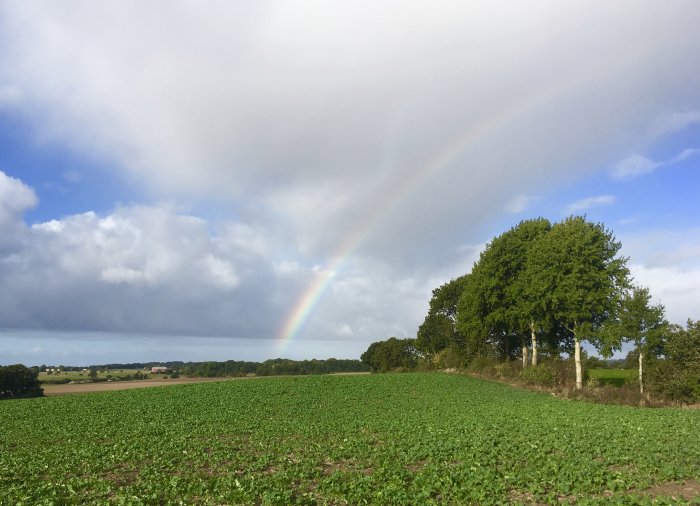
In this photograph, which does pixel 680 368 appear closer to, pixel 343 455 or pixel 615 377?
pixel 615 377

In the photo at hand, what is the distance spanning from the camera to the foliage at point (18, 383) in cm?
5561

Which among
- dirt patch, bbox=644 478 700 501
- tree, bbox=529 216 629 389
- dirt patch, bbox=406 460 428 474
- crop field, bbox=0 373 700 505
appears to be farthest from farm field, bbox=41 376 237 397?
dirt patch, bbox=644 478 700 501

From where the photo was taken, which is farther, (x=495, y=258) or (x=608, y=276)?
A: (x=495, y=258)

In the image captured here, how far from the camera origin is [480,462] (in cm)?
1420

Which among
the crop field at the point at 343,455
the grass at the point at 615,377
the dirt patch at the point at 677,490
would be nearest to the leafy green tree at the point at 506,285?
the grass at the point at 615,377

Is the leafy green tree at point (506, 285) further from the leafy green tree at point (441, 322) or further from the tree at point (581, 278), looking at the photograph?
the leafy green tree at point (441, 322)

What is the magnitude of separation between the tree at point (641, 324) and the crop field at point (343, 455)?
15.9 m

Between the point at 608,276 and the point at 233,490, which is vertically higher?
the point at 608,276

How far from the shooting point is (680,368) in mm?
38469

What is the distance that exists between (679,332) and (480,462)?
34566 mm

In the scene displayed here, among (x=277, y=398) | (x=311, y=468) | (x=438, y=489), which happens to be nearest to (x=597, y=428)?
(x=438, y=489)

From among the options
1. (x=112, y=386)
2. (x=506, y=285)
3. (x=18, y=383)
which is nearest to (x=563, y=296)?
(x=506, y=285)

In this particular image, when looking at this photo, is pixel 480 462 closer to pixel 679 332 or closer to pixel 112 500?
pixel 112 500

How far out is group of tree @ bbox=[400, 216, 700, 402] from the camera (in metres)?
40.9
